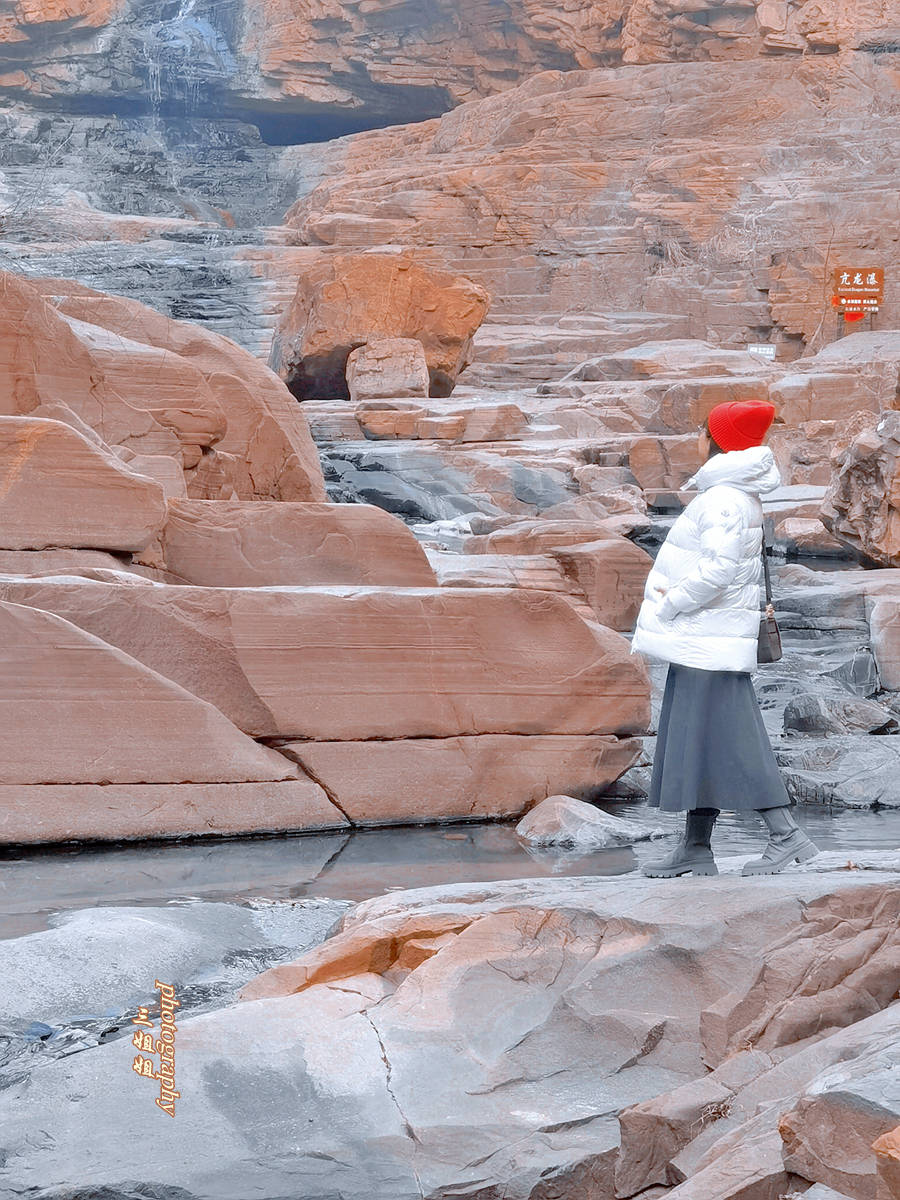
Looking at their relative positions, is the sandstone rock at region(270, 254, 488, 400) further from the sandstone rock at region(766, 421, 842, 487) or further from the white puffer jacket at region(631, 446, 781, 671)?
the white puffer jacket at region(631, 446, 781, 671)

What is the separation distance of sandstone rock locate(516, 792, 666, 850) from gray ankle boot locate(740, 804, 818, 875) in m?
1.87

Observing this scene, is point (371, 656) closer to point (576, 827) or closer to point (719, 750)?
point (576, 827)

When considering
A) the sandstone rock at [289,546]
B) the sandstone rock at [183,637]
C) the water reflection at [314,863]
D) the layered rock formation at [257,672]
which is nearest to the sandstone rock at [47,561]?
the layered rock formation at [257,672]

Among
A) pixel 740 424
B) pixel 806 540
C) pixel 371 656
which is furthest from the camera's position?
pixel 806 540

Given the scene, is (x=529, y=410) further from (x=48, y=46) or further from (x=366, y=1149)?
(x=48, y=46)

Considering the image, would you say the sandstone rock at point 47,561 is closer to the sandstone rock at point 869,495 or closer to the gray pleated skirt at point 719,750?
the gray pleated skirt at point 719,750

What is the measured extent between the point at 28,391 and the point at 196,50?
38235 mm

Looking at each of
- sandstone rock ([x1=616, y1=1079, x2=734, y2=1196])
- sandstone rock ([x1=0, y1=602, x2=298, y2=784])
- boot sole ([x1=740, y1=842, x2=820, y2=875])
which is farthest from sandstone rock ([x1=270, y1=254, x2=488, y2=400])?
sandstone rock ([x1=616, y1=1079, x2=734, y2=1196])

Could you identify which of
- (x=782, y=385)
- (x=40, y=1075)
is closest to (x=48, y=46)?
(x=782, y=385)

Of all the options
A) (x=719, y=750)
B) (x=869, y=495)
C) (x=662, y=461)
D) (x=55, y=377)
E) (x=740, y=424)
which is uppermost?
(x=740, y=424)

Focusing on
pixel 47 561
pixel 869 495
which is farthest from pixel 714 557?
pixel 869 495

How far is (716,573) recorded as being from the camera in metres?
3.89

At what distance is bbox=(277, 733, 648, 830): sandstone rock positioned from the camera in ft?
20.4

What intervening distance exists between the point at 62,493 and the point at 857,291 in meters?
21.9
